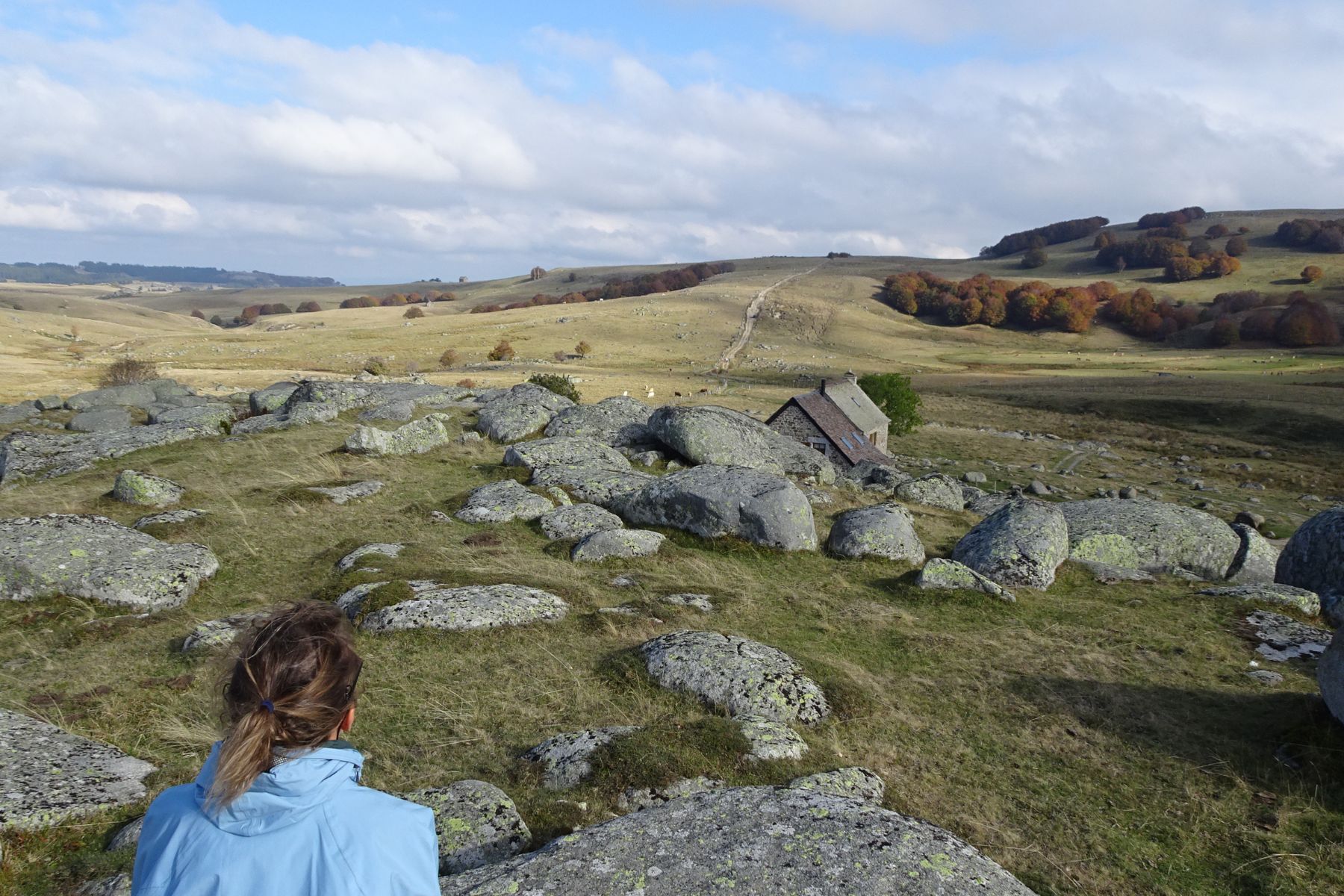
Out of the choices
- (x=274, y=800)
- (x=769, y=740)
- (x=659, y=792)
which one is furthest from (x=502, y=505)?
(x=274, y=800)

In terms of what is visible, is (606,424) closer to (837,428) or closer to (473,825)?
(837,428)

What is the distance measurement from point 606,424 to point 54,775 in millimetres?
24052

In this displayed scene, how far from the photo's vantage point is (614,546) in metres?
18.9

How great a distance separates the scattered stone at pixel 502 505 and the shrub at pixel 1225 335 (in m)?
134

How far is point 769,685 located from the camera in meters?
11.6

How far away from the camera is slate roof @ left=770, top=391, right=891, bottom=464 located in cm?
4181

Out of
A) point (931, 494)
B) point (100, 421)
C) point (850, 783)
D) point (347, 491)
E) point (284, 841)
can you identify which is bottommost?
point (931, 494)

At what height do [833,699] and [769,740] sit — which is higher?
[769,740]

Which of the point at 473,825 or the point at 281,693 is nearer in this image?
the point at 281,693

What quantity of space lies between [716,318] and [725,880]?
423ft

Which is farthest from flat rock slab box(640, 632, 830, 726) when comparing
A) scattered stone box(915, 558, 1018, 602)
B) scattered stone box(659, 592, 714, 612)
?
scattered stone box(915, 558, 1018, 602)

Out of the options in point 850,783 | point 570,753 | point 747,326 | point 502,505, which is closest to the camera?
point 850,783

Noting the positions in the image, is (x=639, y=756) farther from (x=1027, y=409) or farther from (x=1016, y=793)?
(x=1027, y=409)

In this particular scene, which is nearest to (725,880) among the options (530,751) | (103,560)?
(530,751)
